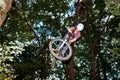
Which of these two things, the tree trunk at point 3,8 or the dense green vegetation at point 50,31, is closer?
the tree trunk at point 3,8

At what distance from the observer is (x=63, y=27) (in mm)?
26688

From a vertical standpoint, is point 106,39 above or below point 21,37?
above

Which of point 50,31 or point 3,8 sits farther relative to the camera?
point 50,31

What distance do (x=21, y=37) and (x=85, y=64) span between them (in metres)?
12.3

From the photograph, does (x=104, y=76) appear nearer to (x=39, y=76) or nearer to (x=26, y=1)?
(x=39, y=76)

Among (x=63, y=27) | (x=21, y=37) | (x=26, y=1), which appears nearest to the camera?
(x=21, y=37)

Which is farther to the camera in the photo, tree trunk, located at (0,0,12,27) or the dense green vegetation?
the dense green vegetation

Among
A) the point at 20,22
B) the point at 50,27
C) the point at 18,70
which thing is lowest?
the point at 18,70

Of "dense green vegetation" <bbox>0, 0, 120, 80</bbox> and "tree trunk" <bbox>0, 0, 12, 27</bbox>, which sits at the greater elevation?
"dense green vegetation" <bbox>0, 0, 120, 80</bbox>

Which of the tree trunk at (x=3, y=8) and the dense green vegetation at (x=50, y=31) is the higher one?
the dense green vegetation at (x=50, y=31)

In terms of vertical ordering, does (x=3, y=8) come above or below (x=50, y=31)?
below

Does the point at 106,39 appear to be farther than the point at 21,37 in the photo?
Yes

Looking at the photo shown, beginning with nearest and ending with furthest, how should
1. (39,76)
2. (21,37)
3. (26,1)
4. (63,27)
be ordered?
(21,37) → (26,1) → (63,27) → (39,76)

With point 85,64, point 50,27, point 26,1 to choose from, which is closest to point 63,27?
point 50,27
